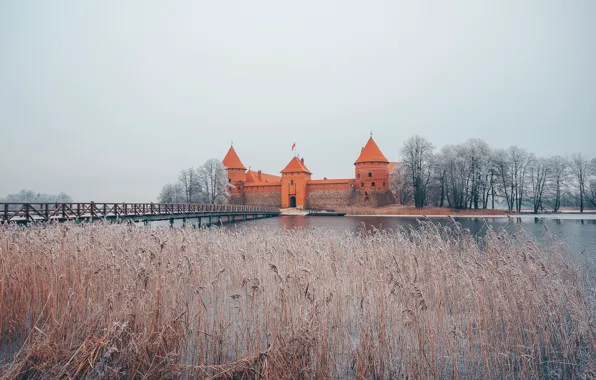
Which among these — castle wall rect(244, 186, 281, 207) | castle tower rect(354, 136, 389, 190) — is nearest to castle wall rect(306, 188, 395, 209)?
castle tower rect(354, 136, 389, 190)

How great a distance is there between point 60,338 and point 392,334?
3163 millimetres

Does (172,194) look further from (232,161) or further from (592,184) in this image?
(592,184)

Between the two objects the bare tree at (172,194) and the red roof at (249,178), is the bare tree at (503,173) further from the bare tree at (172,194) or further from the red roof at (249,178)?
the bare tree at (172,194)

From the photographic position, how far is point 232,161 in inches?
2346

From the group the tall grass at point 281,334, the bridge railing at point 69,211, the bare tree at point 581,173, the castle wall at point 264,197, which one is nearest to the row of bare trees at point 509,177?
the bare tree at point 581,173

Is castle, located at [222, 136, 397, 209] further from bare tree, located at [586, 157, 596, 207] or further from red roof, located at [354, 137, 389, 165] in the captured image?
bare tree, located at [586, 157, 596, 207]

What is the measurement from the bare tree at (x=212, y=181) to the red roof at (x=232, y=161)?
47.2 ft

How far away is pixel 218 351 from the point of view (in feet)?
9.87

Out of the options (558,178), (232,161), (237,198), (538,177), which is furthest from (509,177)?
(232,161)

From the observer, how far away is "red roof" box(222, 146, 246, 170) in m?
59.1

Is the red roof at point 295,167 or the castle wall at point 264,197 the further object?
the castle wall at point 264,197

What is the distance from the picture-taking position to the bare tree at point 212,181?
44094mm

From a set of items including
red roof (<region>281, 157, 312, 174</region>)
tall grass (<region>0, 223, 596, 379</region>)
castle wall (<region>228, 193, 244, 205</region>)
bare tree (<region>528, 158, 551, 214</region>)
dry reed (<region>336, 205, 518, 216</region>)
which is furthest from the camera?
castle wall (<region>228, 193, 244, 205</region>)

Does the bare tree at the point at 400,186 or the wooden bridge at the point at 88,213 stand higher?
the bare tree at the point at 400,186
